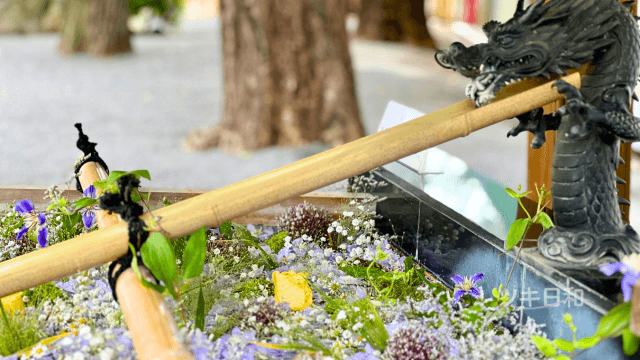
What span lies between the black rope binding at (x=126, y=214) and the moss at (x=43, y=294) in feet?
1.25

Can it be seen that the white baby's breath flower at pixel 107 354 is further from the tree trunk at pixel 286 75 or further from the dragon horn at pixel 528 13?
the tree trunk at pixel 286 75

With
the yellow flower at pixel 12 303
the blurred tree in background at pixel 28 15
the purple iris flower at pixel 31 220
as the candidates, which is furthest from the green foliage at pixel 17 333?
the blurred tree in background at pixel 28 15

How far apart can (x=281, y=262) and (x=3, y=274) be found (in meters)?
0.72

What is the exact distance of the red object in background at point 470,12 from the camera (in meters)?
8.81

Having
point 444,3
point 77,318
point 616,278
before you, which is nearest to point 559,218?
point 616,278

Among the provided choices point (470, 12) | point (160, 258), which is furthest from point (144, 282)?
point (470, 12)

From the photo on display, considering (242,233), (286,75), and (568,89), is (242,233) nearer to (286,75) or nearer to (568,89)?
(568,89)

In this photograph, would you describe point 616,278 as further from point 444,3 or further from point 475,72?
point 444,3

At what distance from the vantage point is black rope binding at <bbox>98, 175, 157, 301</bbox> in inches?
40.1

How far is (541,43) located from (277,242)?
3.04ft

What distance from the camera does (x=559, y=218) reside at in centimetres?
110

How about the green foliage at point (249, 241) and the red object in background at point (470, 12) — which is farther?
the red object in background at point (470, 12)

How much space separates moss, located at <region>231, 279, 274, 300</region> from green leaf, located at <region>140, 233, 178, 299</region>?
0.35 meters

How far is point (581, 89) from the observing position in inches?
42.4
